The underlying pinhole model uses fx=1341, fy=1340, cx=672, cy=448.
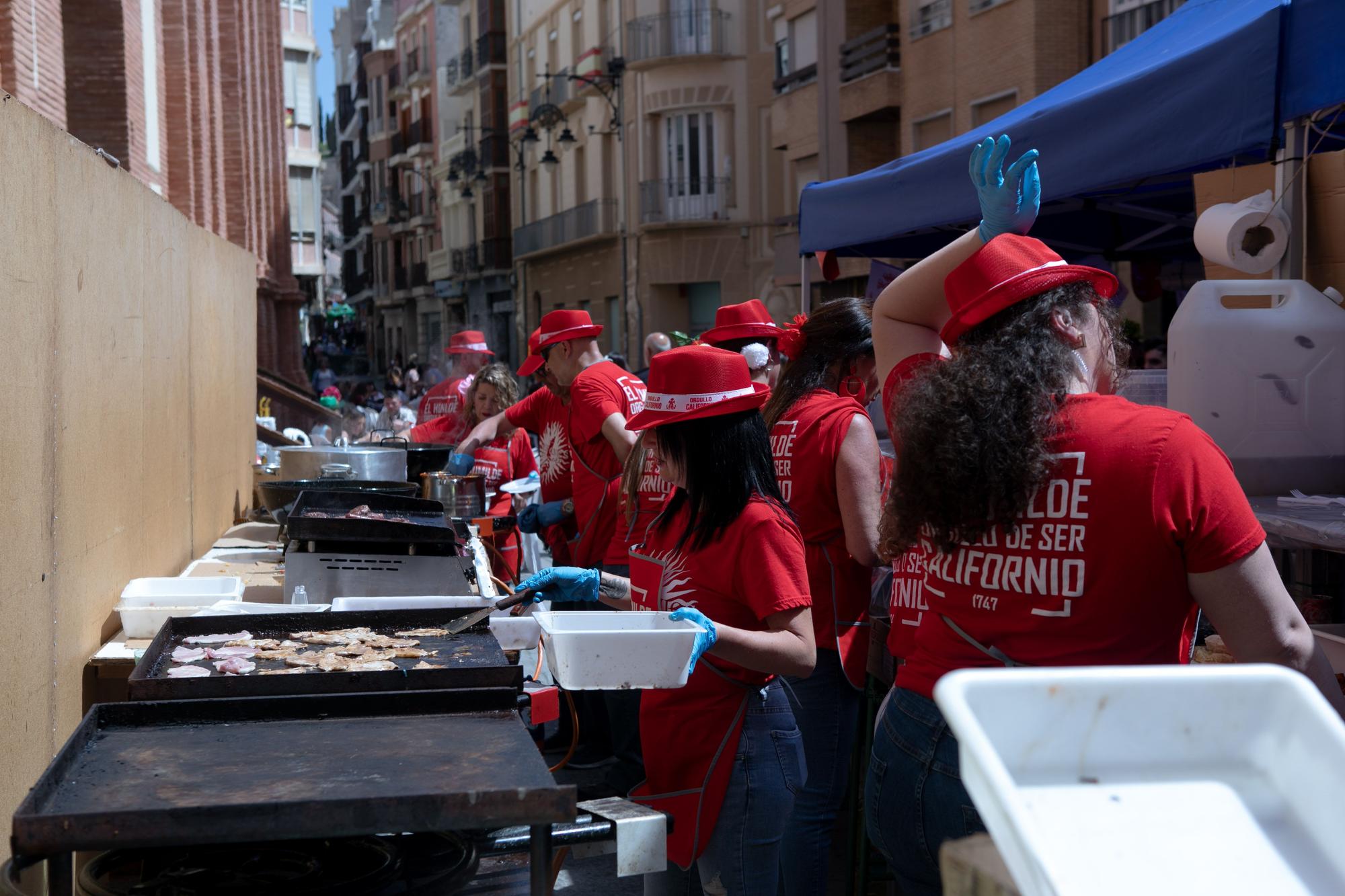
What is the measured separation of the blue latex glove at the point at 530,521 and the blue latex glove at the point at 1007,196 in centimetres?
373

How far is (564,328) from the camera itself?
645cm

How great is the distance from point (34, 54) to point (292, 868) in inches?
244

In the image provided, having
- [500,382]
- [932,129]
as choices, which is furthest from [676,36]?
[500,382]

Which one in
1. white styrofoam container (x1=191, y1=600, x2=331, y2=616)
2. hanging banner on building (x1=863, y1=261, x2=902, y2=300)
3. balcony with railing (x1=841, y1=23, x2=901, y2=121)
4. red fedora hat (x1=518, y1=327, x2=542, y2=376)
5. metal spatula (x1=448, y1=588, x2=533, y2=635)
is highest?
balcony with railing (x1=841, y1=23, x2=901, y2=121)

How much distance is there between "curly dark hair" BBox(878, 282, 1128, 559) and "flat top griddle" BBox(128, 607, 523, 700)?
0.93 m

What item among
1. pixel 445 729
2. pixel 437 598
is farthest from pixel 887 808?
pixel 437 598

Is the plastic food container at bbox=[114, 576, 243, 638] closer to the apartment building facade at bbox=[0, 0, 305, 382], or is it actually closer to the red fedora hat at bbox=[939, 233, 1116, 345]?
the apartment building facade at bbox=[0, 0, 305, 382]

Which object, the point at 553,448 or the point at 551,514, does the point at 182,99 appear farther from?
the point at 551,514

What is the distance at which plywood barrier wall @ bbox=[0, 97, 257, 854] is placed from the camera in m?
3.24

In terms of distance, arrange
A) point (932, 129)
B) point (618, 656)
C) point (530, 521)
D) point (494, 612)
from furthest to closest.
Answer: point (932, 129) < point (530, 521) < point (494, 612) < point (618, 656)

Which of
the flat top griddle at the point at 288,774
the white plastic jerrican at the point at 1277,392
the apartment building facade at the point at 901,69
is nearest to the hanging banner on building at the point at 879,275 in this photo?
the white plastic jerrican at the point at 1277,392

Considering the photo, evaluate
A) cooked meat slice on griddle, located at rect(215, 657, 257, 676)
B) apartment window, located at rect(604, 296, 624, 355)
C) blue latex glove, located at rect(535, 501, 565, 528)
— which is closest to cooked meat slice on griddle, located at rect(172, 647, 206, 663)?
cooked meat slice on griddle, located at rect(215, 657, 257, 676)

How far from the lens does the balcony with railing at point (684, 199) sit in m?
34.7

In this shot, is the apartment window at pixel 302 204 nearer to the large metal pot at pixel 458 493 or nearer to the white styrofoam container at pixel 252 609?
the large metal pot at pixel 458 493
